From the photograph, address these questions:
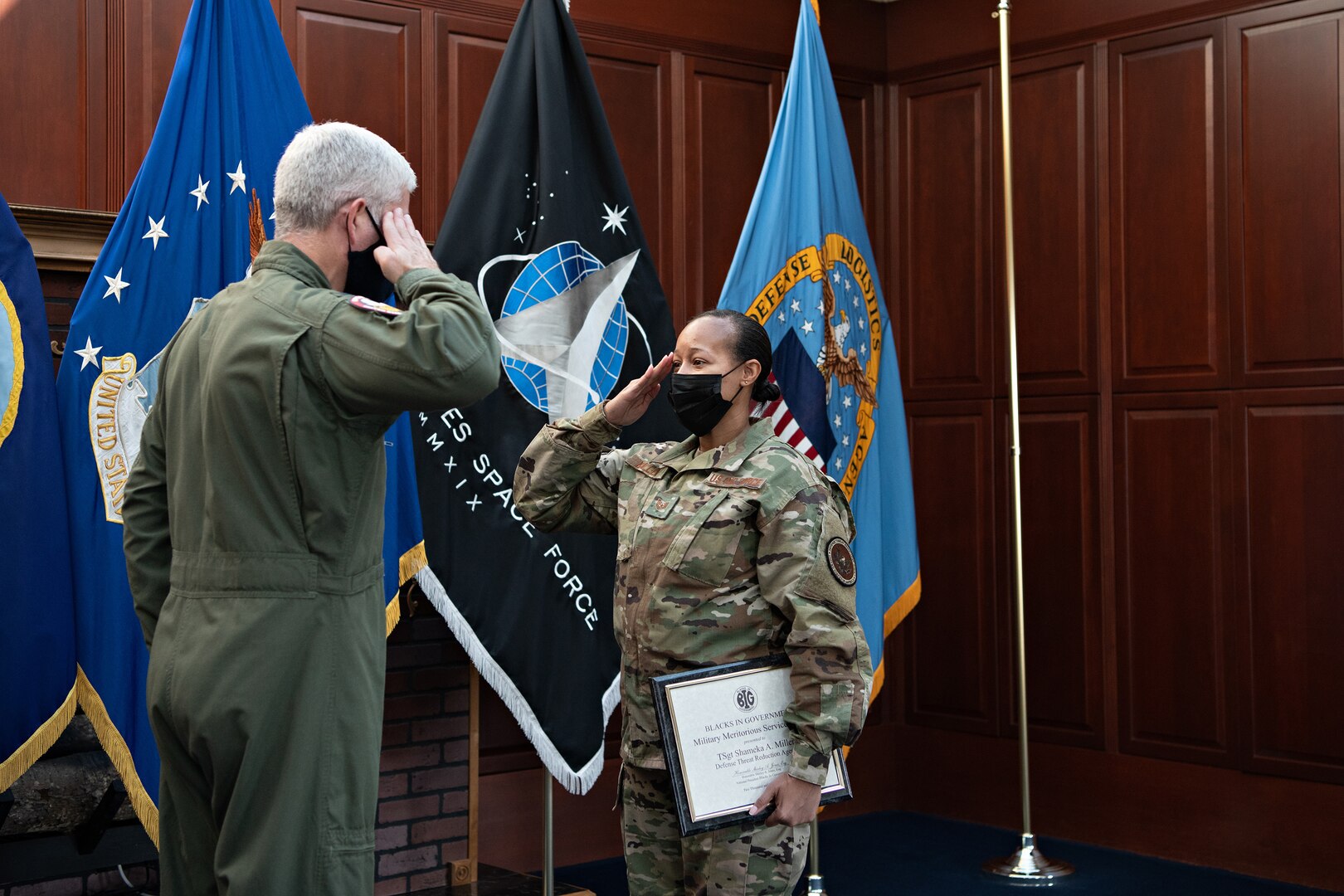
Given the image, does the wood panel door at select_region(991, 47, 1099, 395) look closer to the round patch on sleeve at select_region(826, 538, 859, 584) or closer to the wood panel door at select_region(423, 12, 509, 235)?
the wood panel door at select_region(423, 12, 509, 235)

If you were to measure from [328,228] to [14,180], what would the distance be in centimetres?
218

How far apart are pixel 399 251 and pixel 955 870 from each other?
10.9ft

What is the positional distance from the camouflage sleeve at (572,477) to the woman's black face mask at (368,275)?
68cm

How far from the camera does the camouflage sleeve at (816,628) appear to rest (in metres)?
2.19

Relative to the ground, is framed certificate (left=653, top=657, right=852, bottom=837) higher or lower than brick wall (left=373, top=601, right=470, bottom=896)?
higher

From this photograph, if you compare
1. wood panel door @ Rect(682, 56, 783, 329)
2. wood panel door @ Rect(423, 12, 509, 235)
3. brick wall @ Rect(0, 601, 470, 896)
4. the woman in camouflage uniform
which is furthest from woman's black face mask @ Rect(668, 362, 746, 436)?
wood panel door @ Rect(682, 56, 783, 329)

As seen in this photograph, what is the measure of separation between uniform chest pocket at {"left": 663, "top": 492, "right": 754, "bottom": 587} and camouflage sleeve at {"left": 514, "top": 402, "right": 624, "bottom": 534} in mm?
302

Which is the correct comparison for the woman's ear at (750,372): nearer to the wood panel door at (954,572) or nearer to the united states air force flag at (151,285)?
the united states air force flag at (151,285)

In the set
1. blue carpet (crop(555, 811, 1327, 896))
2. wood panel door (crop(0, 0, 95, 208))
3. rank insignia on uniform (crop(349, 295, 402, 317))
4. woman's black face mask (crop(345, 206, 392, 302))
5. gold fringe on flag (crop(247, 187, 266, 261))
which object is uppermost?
wood panel door (crop(0, 0, 95, 208))

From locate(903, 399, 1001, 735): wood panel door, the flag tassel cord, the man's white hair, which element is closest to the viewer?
the man's white hair

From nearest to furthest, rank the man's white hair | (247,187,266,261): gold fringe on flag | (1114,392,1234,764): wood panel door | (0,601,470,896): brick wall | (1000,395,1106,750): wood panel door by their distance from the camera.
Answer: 1. the man's white hair
2. (247,187,266,261): gold fringe on flag
3. (0,601,470,896): brick wall
4. (1114,392,1234,764): wood panel door
5. (1000,395,1106,750): wood panel door

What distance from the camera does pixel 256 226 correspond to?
3166mm

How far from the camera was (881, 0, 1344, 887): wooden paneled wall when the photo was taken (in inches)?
166

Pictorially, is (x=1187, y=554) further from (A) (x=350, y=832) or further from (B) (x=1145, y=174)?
(A) (x=350, y=832)
